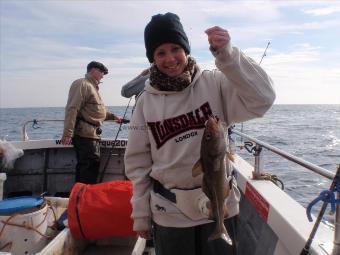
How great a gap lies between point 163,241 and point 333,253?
117 centimetres

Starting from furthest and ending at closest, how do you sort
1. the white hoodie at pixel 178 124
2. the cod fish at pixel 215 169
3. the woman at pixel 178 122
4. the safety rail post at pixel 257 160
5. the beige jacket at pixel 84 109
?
the beige jacket at pixel 84 109
the safety rail post at pixel 257 160
the woman at pixel 178 122
the white hoodie at pixel 178 124
the cod fish at pixel 215 169

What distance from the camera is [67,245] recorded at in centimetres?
445

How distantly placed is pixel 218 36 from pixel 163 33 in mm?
574

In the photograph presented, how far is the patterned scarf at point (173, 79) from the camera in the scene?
2635 mm

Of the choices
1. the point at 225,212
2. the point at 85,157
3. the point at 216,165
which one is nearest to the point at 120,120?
the point at 85,157

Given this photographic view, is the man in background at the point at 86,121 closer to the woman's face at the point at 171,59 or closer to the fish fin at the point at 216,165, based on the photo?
the woman's face at the point at 171,59

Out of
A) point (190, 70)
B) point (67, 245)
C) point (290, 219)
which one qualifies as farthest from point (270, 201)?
point (67, 245)

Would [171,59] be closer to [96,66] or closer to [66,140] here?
[66,140]

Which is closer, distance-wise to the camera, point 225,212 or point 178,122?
point 225,212

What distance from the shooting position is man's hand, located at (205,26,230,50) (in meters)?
2.22

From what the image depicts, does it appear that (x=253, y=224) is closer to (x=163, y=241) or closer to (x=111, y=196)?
(x=163, y=241)

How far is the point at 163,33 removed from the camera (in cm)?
266

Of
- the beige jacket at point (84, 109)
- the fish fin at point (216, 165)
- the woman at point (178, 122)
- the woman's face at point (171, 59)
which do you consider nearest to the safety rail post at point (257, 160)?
the woman at point (178, 122)

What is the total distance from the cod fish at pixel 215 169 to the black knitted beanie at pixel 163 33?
752 millimetres
